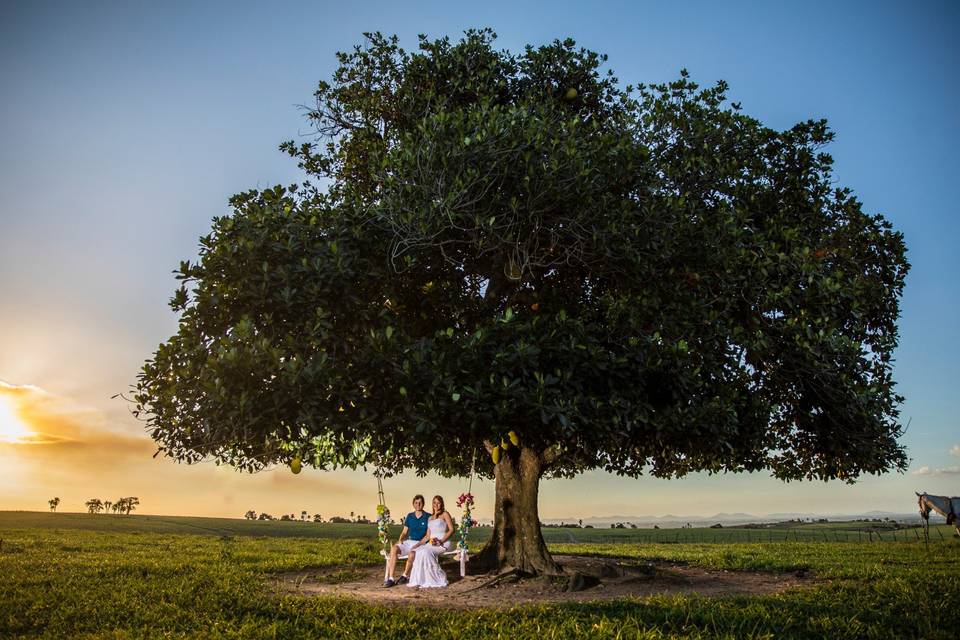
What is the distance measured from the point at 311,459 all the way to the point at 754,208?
12583 mm

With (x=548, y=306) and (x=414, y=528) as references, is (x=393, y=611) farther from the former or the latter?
(x=548, y=306)

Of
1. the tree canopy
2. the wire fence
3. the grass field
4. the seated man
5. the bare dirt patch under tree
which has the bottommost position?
Result: the wire fence

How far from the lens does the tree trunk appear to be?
18.0 meters

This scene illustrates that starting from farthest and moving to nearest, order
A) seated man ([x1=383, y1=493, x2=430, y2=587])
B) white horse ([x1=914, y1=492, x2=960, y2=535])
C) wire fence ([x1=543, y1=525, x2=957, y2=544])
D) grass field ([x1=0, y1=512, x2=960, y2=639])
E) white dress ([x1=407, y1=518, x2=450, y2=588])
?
wire fence ([x1=543, y1=525, x2=957, y2=544]) < white horse ([x1=914, y1=492, x2=960, y2=535]) < seated man ([x1=383, y1=493, x2=430, y2=587]) < white dress ([x1=407, y1=518, x2=450, y2=588]) < grass field ([x1=0, y1=512, x2=960, y2=639])

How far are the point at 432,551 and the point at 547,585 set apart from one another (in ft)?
9.40

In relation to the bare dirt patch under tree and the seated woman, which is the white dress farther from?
the bare dirt patch under tree

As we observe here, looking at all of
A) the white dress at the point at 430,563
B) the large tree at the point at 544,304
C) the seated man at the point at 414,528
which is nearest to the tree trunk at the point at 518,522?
the large tree at the point at 544,304

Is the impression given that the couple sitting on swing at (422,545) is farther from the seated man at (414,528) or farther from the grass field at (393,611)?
the grass field at (393,611)

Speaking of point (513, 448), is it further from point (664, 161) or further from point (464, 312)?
point (664, 161)

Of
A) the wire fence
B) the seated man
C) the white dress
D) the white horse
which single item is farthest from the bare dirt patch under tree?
the wire fence

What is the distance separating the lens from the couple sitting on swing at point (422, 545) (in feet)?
52.9

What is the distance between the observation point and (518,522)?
18547mm

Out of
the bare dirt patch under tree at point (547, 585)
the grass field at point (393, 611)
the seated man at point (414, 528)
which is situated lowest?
the bare dirt patch under tree at point (547, 585)

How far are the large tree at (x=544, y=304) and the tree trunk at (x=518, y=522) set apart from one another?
0.12 m
